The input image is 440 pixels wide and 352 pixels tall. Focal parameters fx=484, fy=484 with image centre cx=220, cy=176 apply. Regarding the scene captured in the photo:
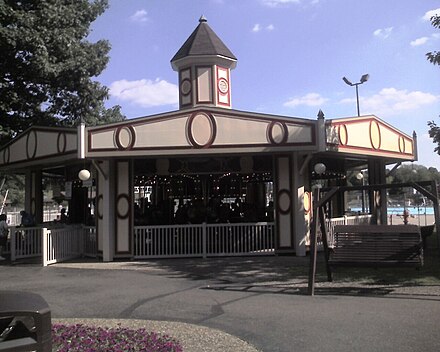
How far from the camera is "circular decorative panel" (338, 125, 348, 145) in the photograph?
14168 mm

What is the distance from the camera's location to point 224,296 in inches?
343

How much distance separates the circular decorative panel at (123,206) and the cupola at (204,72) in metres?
4.50

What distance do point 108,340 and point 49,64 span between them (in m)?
15.7

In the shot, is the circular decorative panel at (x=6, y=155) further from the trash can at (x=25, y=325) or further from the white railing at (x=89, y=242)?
the trash can at (x=25, y=325)

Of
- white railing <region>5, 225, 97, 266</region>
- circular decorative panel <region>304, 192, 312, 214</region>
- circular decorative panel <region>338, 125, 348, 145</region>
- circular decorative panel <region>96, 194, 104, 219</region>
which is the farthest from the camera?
circular decorative panel <region>96, 194, 104, 219</region>

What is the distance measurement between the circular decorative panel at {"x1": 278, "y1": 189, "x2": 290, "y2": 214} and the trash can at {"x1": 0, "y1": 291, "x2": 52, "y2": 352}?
448 inches

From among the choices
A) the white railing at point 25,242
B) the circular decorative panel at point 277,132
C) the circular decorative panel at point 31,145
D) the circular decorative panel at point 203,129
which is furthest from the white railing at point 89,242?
the circular decorative panel at point 277,132

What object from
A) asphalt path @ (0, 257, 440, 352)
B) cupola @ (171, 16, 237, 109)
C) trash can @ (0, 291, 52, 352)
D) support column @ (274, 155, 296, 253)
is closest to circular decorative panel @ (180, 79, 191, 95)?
cupola @ (171, 16, 237, 109)

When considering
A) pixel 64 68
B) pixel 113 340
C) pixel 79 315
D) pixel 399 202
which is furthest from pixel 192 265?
pixel 399 202

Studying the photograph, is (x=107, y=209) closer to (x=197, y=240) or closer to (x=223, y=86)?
(x=197, y=240)

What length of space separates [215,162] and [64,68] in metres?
8.60

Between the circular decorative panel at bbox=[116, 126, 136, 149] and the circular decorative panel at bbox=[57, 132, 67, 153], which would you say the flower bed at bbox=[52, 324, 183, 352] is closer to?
the circular decorative panel at bbox=[116, 126, 136, 149]

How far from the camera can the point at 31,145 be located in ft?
53.8

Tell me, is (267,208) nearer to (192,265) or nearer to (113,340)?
(192,265)
